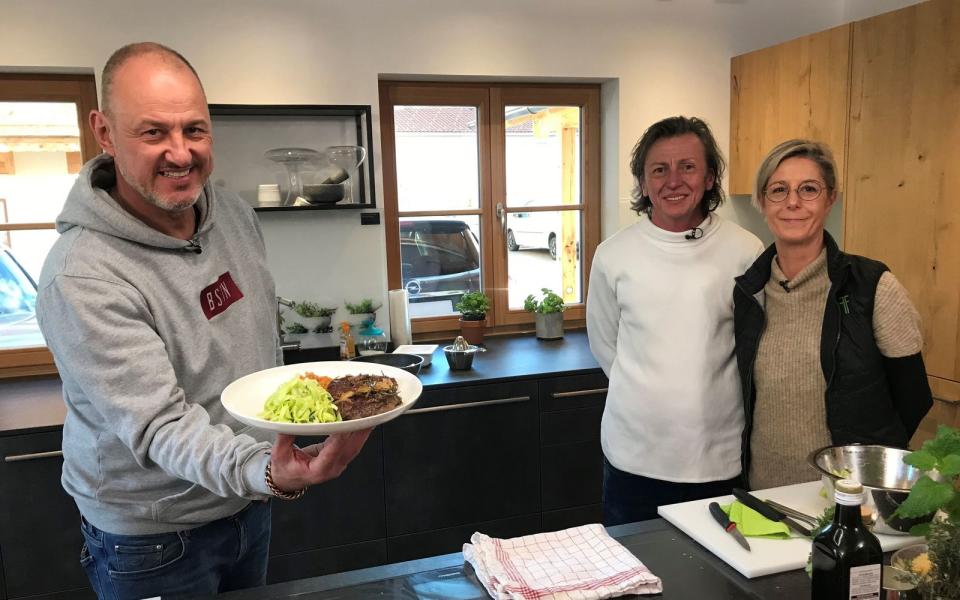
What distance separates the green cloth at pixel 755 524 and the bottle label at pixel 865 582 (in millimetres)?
319

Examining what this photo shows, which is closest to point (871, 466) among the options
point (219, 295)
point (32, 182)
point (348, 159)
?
point (219, 295)

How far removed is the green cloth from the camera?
120 cm

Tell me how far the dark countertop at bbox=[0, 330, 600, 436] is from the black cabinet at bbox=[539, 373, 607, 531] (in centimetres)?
8

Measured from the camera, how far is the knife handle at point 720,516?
1.24 metres

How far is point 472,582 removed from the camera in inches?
44.2

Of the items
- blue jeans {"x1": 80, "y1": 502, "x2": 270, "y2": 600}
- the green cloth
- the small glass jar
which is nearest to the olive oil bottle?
the green cloth

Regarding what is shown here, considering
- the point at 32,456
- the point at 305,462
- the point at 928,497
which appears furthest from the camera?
the point at 32,456

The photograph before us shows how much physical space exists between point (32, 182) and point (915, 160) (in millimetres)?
3445

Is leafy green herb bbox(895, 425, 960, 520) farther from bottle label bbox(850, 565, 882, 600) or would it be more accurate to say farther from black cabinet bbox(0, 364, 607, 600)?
black cabinet bbox(0, 364, 607, 600)

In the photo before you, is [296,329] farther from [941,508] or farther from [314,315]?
[941,508]

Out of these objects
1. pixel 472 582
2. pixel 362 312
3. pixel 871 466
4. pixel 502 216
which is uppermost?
pixel 502 216

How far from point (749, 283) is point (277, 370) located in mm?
1100

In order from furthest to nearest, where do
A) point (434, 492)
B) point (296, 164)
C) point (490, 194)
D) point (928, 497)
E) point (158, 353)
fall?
point (490, 194), point (296, 164), point (434, 492), point (158, 353), point (928, 497)

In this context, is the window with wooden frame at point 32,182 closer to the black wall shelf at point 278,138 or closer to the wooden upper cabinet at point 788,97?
the black wall shelf at point 278,138
